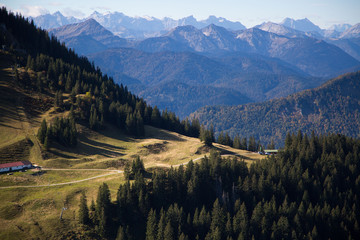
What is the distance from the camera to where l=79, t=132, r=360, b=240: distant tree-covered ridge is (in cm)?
8825

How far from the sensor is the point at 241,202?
351 ft

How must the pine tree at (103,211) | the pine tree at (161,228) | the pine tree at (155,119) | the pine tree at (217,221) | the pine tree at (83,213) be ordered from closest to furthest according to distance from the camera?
the pine tree at (83,213) < the pine tree at (103,211) < the pine tree at (161,228) < the pine tree at (217,221) < the pine tree at (155,119)

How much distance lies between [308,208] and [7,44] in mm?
176956

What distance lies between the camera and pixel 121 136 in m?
148

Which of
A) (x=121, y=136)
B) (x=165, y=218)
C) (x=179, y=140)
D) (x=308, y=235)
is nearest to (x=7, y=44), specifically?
(x=121, y=136)

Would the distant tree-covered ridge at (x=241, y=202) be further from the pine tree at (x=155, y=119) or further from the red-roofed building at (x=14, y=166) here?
the pine tree at (x=155, y=119)

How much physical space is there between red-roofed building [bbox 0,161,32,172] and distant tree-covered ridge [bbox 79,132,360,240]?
103ft

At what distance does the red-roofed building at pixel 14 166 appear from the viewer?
3776 inches

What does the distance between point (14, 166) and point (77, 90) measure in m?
69.2

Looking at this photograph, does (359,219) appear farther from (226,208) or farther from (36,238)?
(36,238)

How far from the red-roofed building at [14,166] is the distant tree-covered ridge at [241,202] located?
31516 millimetres

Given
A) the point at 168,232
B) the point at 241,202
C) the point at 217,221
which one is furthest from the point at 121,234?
the point at 241,202

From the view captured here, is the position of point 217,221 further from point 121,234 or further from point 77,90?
point 77,90

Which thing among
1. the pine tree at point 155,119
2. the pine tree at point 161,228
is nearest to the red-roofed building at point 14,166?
the pine tree at point 161,228
